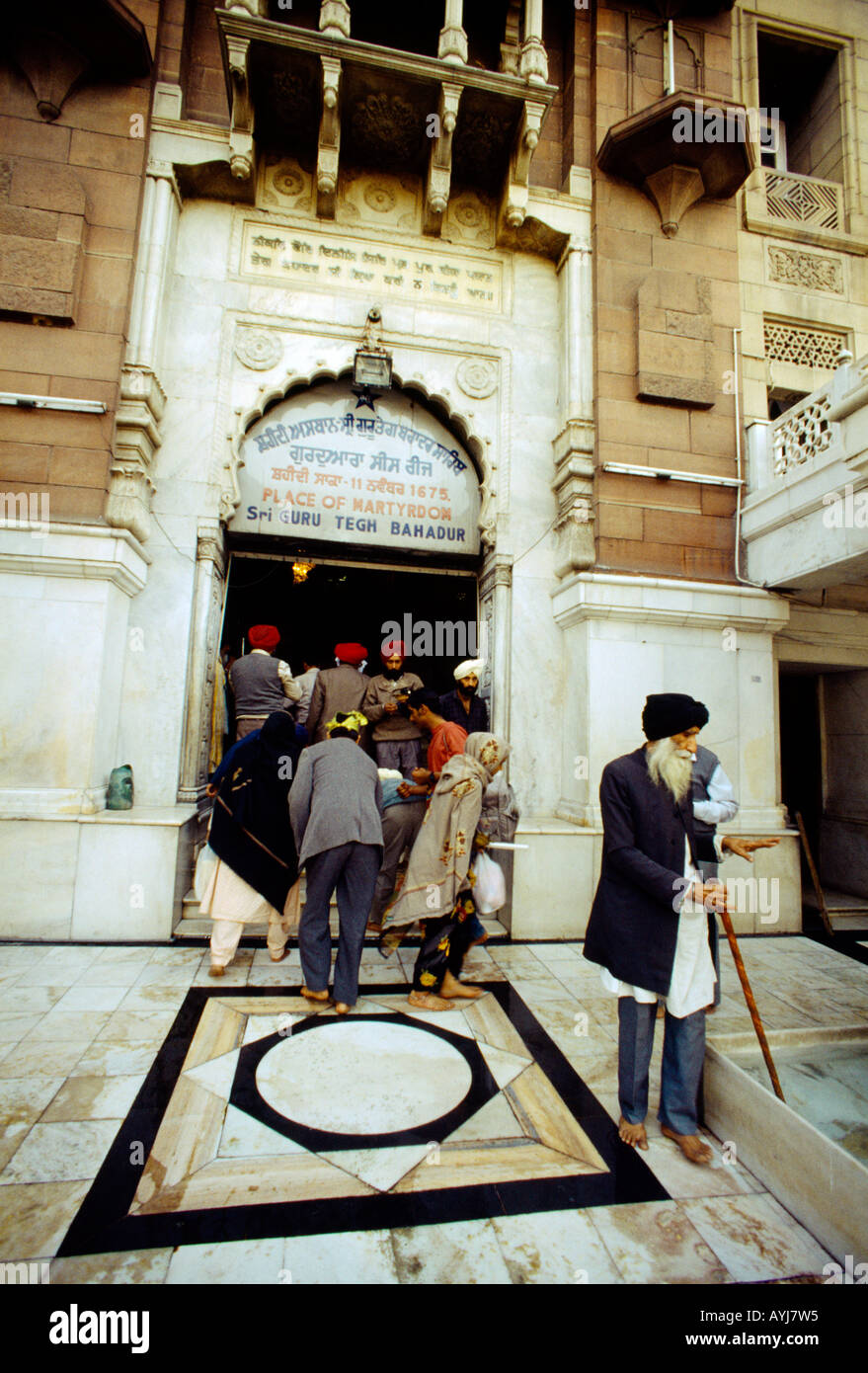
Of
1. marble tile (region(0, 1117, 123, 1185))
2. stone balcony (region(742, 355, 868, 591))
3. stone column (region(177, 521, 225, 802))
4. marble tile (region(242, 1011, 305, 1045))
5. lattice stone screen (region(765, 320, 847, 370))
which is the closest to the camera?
marble tile (region(0, 1117, 123, 1185))

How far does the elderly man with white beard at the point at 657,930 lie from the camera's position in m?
2.40

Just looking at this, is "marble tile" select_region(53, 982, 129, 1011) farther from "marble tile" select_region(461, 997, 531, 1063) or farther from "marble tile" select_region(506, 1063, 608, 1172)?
"marble tile" select_region(506, 1063, 608, 1172)

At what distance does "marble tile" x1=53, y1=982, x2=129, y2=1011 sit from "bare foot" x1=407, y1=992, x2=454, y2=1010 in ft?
5.37

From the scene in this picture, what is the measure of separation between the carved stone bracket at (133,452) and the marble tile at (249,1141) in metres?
4.11

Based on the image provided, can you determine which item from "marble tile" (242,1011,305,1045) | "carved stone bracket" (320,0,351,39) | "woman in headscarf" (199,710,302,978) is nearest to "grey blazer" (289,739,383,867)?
"woman in headscarf" (199,710,302,978)

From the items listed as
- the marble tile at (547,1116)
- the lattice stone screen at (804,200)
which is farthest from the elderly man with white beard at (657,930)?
the lattice stone screen at (804,200)

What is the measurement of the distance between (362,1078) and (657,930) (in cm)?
149

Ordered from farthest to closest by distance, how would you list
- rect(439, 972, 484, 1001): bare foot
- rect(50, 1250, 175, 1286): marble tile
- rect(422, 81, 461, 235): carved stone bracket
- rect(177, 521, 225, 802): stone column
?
rect(422, 81, 461, 235): carved stone bracket → rect(177, 521, 225, 802): stone column → rect(439, 972, 484, 1001): bare foot → rect(50, 1250, 175, 1286): marble tile

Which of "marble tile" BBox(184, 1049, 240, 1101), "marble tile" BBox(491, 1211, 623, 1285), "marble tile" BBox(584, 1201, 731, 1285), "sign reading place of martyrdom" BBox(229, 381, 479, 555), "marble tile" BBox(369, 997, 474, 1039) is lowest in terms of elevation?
"marble tile" BBox(584, 1201, 731, 1285)

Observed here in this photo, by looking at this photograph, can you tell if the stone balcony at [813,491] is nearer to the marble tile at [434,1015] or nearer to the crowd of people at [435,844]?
the crowd of people at [435,844]

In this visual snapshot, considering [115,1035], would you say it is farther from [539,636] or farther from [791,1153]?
[539,636]

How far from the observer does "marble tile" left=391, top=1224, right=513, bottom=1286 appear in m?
1.80

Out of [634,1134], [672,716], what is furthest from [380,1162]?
[672,716]

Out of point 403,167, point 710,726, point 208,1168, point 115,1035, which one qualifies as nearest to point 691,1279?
point 208,1168
